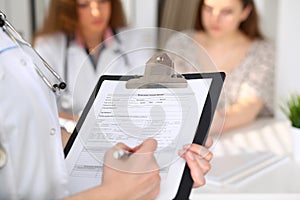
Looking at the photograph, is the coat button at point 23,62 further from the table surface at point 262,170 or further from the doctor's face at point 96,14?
the doctor's face at point 96,14

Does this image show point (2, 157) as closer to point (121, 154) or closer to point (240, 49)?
point (121, 154)

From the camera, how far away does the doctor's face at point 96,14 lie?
1.95m

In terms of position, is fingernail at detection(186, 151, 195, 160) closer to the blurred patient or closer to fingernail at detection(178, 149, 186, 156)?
fingernail at detection(178, 149, 186, 156)

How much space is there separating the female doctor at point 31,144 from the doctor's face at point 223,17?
4.49ft

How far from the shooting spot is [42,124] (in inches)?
21.0

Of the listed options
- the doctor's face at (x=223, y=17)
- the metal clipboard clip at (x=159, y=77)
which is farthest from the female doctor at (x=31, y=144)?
the doctor's face at (x=223, y=17)

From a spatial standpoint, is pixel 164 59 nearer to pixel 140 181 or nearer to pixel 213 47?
pixel 140 181

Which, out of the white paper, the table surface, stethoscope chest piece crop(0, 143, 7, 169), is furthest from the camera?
the table surface

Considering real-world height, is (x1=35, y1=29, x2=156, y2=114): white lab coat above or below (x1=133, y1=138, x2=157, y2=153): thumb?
above

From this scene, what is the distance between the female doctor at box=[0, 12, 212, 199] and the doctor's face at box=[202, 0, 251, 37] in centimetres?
→ 137

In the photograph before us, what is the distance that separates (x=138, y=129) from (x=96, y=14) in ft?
4.73

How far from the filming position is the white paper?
608 mm

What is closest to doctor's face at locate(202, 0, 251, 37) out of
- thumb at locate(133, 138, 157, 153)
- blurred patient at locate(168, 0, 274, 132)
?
blurred patient at locate(168, 0, 274, 132)

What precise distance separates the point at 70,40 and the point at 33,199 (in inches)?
57.3
